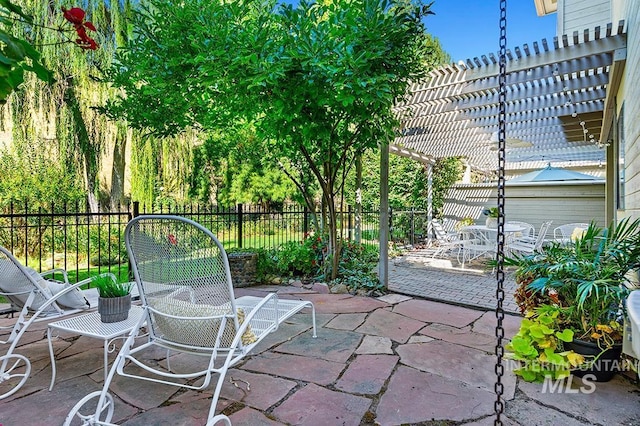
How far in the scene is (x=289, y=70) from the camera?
3592 millimetres

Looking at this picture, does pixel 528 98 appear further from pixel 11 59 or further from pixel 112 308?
pixel 11 59

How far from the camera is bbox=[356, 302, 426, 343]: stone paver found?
10.2 ft

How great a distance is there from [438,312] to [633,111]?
2371mm

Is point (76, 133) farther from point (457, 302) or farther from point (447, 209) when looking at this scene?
point (447, 209)

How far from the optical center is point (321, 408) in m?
1.97

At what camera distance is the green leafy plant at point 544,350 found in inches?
89.7

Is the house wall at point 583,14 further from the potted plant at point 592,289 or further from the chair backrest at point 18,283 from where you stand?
the chair backrest at point 18,283

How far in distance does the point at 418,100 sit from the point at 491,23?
6.66 feet

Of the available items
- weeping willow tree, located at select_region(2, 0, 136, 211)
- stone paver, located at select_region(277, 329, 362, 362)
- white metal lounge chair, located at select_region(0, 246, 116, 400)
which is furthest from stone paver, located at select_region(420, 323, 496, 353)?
weeping willow tree, located at select_region(2, 0, 136, 211)

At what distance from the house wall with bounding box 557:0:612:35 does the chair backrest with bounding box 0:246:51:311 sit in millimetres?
7678

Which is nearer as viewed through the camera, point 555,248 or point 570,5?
point 555,248

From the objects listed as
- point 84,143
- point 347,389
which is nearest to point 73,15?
point 347,389

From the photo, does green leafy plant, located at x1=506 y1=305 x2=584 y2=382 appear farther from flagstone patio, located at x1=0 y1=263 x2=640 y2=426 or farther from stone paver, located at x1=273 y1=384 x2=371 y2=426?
stone paver, located at x1=273 y1=384 x2=371 y2=426

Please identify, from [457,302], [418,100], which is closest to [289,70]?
[418,100]
